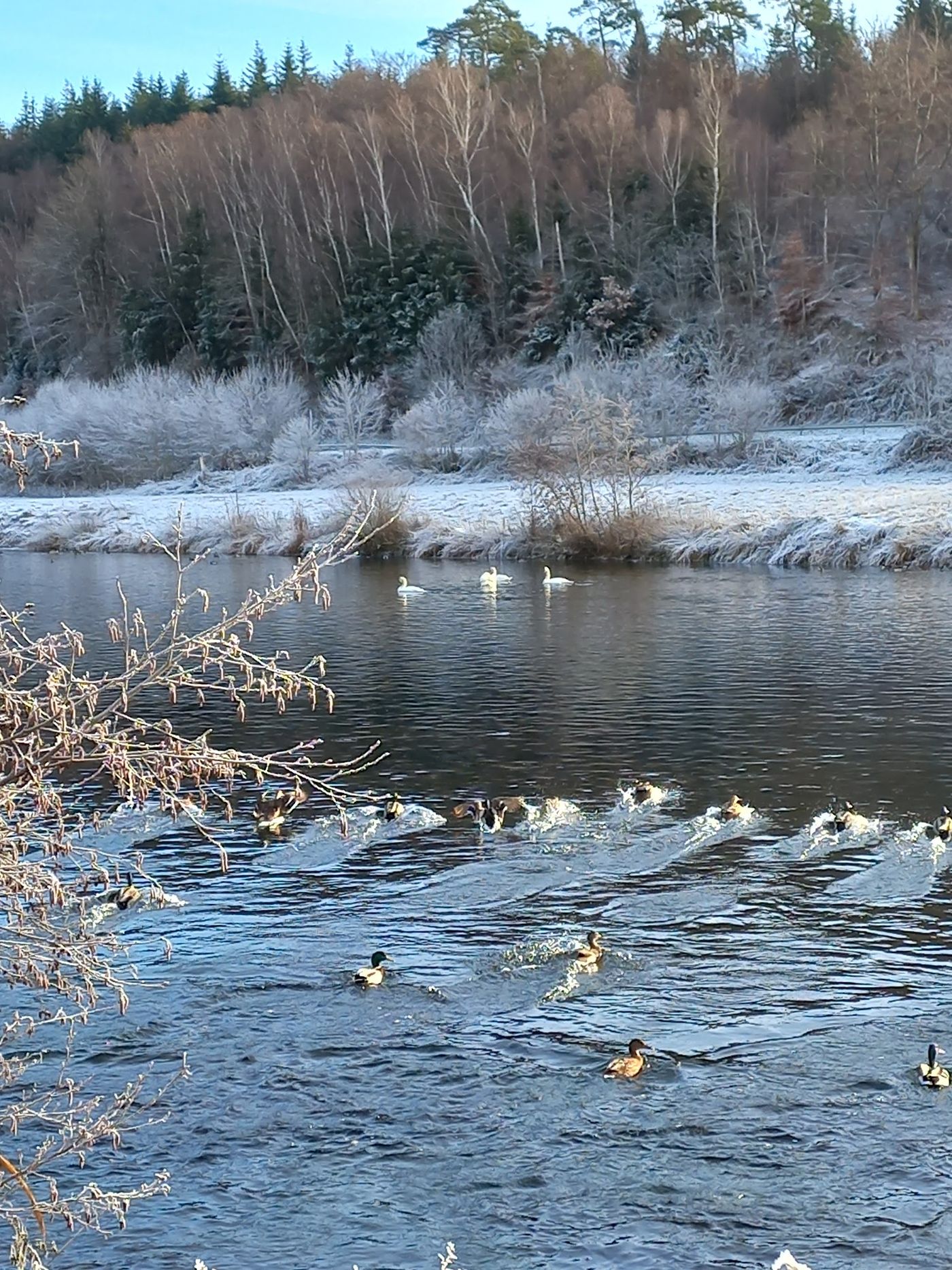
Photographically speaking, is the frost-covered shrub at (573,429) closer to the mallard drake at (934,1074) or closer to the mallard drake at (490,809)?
the mallard drake at (490,809)

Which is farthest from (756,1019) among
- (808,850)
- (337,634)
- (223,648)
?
(337,634)

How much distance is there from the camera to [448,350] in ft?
227

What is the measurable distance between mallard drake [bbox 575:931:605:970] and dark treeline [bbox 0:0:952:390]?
5574 centimetres

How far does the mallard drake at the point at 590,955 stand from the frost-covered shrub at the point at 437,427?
154 ft

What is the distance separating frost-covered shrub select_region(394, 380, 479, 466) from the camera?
58406mm

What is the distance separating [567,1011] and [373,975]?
1.60 m

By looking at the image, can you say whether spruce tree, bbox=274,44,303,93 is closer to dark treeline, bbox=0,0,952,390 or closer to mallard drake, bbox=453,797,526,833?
dark treeline, bbox=0,0,952,390

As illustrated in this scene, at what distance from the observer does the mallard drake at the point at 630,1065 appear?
32.5ft

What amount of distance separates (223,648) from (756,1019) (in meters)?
6.12

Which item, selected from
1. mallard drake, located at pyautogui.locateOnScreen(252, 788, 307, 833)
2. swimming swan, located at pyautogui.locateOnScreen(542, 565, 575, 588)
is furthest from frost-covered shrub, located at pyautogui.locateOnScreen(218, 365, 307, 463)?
mallard drake, located at pyautogui.locateOnScreen(252, 788, 307, 833)

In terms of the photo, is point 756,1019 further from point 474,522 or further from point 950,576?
point 474,522

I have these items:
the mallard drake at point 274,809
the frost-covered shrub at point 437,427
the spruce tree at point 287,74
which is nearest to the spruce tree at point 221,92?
the spruce tree at point 287,74

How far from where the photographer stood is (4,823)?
17.7 ft

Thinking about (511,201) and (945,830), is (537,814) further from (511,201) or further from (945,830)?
(511,201)
